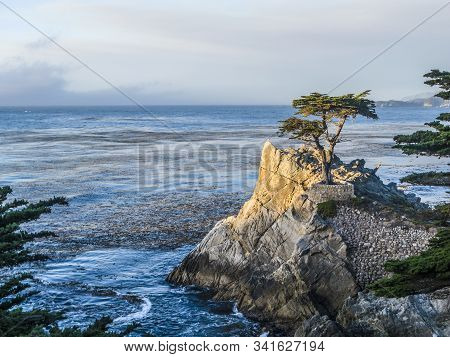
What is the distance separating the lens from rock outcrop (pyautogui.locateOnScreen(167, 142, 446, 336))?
26.2 m

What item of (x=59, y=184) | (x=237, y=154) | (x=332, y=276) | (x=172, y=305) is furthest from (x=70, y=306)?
(x=237, y=154)

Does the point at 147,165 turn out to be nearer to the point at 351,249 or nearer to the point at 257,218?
the point at 257,218

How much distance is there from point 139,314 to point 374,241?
11522mm

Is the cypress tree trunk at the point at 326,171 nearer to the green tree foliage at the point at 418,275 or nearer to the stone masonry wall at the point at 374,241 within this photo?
the stone masonry wall at the point at 374,241

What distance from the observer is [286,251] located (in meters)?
29.4

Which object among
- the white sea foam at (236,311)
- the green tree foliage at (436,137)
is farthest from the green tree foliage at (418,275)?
the white sea foam at (236,311)

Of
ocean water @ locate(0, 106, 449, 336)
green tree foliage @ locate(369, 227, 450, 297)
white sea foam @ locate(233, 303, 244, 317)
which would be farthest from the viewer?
ocean water @ locate(0, 106, 449, 336)

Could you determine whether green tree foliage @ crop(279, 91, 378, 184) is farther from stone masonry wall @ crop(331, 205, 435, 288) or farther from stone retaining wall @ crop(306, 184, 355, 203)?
stone masonry wall @ crop(331, 205, 435, 288)

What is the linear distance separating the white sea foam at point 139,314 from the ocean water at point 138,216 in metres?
0.05

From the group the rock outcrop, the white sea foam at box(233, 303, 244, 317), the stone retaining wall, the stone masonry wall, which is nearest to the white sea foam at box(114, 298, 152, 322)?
the rock outcrop

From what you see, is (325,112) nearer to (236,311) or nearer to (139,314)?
(236,311)

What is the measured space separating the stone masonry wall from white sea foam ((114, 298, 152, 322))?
9840 mm

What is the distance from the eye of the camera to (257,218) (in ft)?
105

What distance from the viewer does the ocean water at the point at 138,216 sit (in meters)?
28.2
